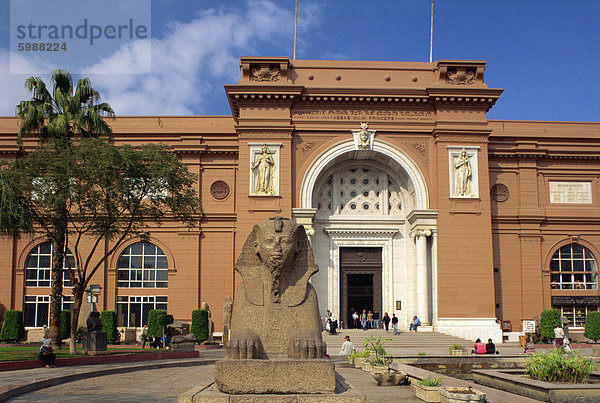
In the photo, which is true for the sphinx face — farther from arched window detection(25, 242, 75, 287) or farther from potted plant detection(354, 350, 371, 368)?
arched window detection(25, 242, 75, 287)

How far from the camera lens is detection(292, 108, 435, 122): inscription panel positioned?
2972 centimetres

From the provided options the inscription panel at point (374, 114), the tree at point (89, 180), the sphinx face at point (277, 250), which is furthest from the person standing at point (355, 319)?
the sphinx face at point (277, 250)

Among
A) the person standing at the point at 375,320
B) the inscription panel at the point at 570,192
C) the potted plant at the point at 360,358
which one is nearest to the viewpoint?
the potted plant at the point at 360,358

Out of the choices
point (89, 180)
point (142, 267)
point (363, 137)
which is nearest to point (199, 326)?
point (142, 267)

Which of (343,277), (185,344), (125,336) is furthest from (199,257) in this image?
(185,344)

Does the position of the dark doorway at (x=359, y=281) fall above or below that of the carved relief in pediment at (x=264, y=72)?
below

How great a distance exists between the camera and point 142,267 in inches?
1227

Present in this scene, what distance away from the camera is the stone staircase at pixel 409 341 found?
25250 millimetres

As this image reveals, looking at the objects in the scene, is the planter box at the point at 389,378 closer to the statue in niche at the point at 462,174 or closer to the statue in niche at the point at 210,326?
the statue in niche at the point at 210,326

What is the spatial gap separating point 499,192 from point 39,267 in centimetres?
2422

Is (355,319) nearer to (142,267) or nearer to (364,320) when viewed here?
(364,320)

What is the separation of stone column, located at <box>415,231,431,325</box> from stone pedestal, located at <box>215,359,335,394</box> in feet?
70.0

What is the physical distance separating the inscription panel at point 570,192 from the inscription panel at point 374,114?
26.5 feet

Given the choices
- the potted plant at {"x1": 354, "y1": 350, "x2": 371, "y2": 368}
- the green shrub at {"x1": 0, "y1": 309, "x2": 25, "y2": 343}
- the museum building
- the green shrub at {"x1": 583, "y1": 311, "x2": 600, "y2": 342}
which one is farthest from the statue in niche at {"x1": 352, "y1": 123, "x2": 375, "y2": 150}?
the green shrub at {"x1": 0, "y1": 309, "x2": 25, "y2": 343}
